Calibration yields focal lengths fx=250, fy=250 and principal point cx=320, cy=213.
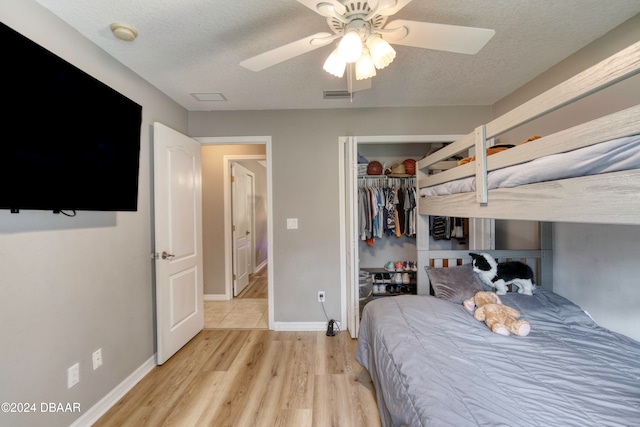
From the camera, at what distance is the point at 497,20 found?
1.50 metres

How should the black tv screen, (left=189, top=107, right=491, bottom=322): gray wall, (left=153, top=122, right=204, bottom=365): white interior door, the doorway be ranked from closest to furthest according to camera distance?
the black tv screen
(left=153, top=122, right=204, bottom=365): white interior door
(left=189, top=107, right=491, bottom=322): gray wall
the doorway

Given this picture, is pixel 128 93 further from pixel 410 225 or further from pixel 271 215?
pixel 410 225

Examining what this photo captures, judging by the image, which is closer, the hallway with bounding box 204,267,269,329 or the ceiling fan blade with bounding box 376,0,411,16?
the ceiling fan blade with bounding box 376,0,411,16

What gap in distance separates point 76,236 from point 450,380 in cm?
213

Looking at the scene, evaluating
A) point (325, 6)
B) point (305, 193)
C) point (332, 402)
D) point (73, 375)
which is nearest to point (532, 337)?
point (332, 402)

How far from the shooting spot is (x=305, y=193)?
274 cm

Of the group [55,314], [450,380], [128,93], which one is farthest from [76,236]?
[450,380]

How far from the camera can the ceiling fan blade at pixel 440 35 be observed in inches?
43.4

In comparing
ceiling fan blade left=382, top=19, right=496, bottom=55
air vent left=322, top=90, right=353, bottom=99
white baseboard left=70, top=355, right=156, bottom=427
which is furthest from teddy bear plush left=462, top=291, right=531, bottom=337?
white baseboard left=70, top=355, right=156, bottom=427

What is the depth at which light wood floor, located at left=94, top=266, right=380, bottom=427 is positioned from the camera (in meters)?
1.57

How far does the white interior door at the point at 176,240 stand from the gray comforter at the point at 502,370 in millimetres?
1751

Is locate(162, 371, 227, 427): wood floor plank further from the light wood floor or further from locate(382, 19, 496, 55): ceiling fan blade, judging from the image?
locate(382, 19, 496, 55): ceiling fan blade

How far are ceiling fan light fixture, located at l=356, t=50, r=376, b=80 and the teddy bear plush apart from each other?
155 centimetres

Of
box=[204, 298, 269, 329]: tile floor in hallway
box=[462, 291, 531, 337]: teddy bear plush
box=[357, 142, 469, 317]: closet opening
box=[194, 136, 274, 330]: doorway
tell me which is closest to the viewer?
box=[462, 291, 531, 337]: teddy bear plush
